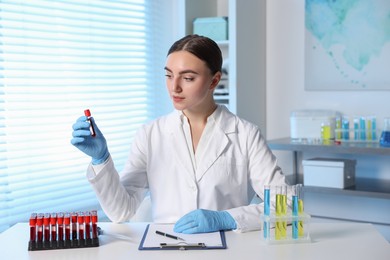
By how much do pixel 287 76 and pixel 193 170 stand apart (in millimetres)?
1681

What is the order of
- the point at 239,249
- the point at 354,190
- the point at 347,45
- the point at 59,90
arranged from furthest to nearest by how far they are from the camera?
the point at 347,45, the point at 354,190, the point at 59,90, the point at 239,249

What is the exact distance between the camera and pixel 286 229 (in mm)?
1768

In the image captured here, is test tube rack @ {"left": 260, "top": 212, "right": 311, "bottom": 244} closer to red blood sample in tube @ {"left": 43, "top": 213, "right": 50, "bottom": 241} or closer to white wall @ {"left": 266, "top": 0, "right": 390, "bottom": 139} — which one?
red blood sample in tube @ {"left": 43, "top": 213, "right": 50, "bottom": 241}

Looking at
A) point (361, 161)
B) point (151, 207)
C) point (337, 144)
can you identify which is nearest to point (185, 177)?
point (151, 207)

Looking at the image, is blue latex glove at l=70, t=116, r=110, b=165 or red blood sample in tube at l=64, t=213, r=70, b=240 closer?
red blood sample in tube at l=64, t=213, r=70, b=240

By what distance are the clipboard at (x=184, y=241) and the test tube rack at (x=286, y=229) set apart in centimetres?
14

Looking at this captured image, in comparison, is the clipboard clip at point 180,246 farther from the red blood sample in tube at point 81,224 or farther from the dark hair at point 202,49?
the dark hair at point 202,49

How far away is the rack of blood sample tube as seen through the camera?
171cm

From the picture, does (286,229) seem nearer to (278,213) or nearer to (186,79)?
(278,213)

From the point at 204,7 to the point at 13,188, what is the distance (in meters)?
1.74

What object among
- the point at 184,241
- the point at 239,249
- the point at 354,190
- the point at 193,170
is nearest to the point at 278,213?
the point at 239,249

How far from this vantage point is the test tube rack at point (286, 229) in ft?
5.75

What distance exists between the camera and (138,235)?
6.05 feet

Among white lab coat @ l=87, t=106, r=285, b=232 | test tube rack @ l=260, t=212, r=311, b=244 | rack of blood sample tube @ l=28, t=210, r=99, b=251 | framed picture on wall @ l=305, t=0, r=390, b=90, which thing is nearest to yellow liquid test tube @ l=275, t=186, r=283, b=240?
test tube rack @ l=260, t=212, r=311, b=244
